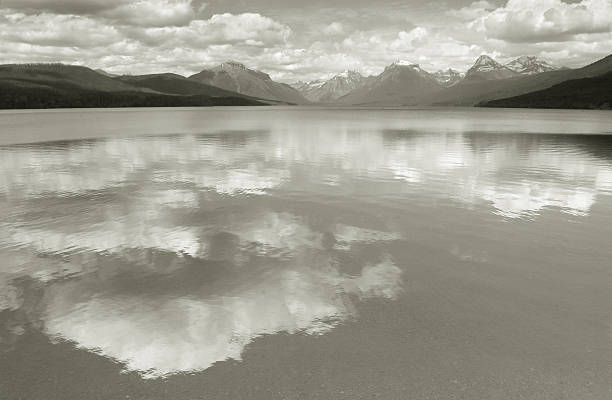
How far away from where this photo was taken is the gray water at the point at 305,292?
25.8 feet

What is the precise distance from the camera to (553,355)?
8547mm

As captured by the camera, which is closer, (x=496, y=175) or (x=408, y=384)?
(x=408, y=384)

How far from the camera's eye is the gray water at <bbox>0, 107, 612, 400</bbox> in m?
7.88

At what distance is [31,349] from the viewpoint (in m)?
8.66

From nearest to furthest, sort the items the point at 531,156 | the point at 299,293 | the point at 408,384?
the point at 408,384
the point at 299,293
the point at 531,156

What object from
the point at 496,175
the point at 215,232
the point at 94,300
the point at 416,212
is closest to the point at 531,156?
the point at 496,175

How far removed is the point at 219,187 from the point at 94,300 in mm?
14915

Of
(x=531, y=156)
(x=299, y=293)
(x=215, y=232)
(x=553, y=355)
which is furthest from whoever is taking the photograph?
(x=531, y=156)

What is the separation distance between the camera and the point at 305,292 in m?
11.3

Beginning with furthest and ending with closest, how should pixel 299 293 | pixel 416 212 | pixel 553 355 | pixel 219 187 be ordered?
pixel 219 187 < pixel 416 212 < pixel 299 293 < pixel 553 355

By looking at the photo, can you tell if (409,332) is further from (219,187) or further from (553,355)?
(219,187)

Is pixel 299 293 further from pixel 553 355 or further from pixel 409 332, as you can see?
→ pixel 553 355

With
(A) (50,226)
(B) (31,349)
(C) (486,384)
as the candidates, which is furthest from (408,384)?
(A) (50,226)

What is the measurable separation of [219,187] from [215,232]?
29.7ft
